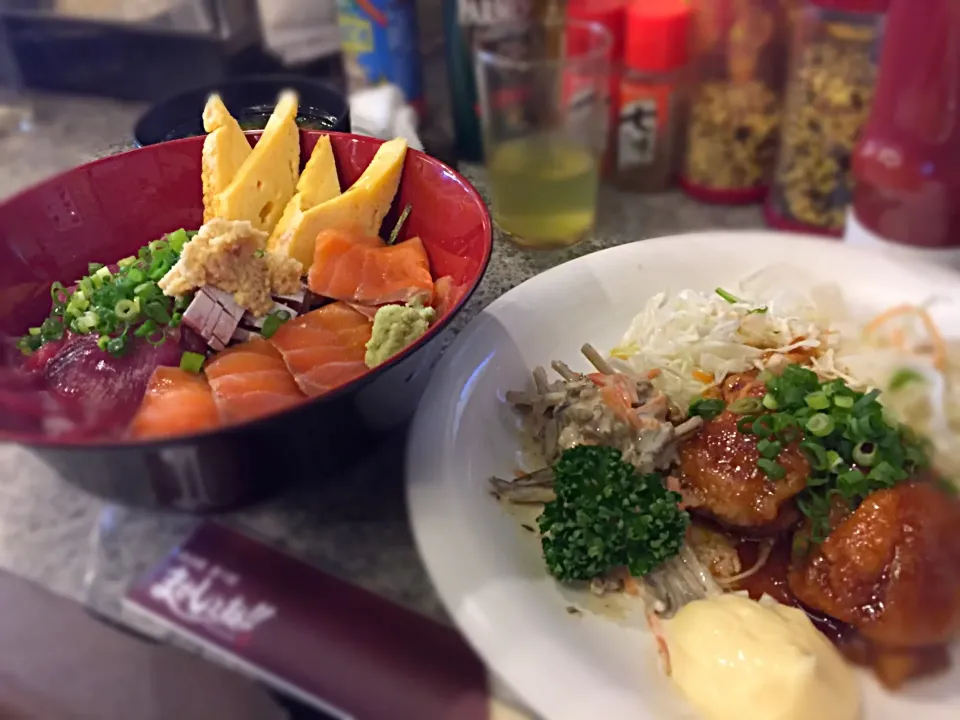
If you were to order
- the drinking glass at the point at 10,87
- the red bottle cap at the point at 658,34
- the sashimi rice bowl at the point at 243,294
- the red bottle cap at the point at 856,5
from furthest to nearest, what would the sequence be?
the drinking glass at the point at 10,87
the red bottle cap at the point at 658,34
the red bottle cap at the point at 856,5
the sashimi rice bowl at the point at 243,294

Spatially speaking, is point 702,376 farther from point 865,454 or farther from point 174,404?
point 174,404

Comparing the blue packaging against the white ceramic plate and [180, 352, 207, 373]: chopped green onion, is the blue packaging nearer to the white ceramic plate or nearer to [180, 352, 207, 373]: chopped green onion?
the white ceramic plate

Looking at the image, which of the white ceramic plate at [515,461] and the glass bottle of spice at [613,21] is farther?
the glass bottle of spice at [613,21]

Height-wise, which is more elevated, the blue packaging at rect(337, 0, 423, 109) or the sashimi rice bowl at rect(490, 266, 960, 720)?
the blue packaging at rect(337, 0, 423, 109)

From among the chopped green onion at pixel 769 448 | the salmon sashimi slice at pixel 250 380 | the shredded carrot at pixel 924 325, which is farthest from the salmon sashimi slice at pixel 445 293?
the shredded carrot at pixel 924 325

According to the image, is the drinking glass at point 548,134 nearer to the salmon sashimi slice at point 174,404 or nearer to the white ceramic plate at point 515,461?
the white ceramic plate at point 515,461

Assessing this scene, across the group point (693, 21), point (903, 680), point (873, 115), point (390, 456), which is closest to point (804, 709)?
point (903, 680)

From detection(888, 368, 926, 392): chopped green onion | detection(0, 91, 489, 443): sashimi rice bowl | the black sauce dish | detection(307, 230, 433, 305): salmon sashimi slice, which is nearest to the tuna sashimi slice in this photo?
detection(0, 91, 489, 443): sashimi rice bowl
